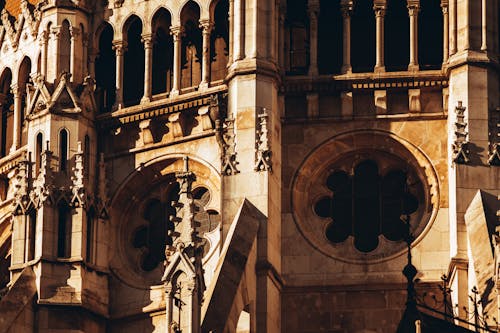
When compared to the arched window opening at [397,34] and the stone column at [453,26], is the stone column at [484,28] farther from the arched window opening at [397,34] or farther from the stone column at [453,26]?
the arched window opening at [397,34]

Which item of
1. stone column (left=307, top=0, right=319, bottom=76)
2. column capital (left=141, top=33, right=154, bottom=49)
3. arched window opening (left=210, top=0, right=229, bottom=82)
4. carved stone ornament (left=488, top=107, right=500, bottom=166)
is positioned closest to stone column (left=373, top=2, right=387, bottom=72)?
stone column (left=307, top=0, right=319, bottom=76)

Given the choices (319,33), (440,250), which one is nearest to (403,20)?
(319,33)

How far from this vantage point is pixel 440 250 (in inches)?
2024

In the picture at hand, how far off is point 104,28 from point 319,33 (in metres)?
5.26

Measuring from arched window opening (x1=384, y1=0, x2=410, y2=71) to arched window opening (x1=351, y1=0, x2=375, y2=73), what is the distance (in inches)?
12.2

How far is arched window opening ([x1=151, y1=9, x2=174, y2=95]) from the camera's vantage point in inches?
2169

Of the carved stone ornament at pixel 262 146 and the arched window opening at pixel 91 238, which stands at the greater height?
the carved stone ornament at pixel 262 146

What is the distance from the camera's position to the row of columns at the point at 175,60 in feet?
178

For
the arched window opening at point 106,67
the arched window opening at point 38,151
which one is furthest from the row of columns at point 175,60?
the arched window opening at point 38,151

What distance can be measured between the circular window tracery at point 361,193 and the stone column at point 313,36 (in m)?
1.56

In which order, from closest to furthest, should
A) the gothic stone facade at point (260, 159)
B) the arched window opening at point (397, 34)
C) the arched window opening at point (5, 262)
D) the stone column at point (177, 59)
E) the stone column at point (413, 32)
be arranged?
the gothic stone facade at point (260, 159) → the stone column at point (413, 32) → the arched window opening at point (397, 34) → the stone column at point (177, 59) → the arched window opening at point (5, 262)

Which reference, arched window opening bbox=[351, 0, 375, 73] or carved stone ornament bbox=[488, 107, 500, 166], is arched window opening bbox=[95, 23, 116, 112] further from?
carved stone ornament bbox=[488, 107, 500, 166]

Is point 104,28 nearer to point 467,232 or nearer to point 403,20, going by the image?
point 403,20

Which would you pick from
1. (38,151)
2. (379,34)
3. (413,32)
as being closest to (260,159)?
(379,34)
